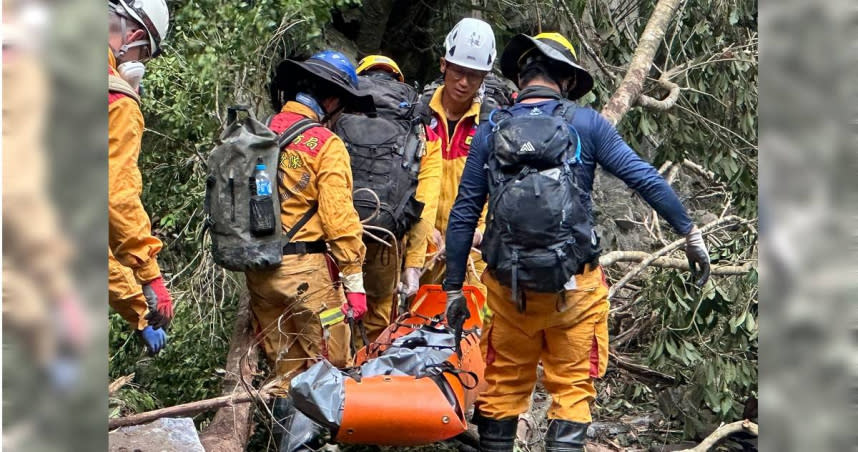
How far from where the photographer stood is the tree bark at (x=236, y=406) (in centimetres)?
489

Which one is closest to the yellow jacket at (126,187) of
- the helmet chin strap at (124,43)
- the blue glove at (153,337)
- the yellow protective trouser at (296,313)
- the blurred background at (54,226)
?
the helmet chin strap at (124,43)

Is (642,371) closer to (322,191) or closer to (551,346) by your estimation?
(551,346)

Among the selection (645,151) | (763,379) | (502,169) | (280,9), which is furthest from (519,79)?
(645,151)

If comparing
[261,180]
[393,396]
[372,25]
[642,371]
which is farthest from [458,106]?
[372,25]

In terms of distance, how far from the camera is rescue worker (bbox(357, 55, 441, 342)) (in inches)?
243

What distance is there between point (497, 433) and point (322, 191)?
1491 mm

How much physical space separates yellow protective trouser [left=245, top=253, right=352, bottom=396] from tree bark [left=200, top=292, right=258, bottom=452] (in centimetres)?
16

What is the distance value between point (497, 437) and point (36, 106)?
13.1 ft

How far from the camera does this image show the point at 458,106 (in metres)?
6.37

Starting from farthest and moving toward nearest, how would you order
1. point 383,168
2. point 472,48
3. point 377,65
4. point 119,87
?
point 377,65
point 472,48
point 383,168
point 119,87

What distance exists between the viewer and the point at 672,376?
7.00 meters

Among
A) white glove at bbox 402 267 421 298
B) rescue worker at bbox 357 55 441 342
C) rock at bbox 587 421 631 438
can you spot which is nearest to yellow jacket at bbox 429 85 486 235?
rescue worker at bbox 357 55 441 342

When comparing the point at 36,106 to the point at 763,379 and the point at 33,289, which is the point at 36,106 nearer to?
the point at 33,289

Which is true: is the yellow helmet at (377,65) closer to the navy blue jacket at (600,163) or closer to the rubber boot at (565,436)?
the navy blue jacket at (600,163)
